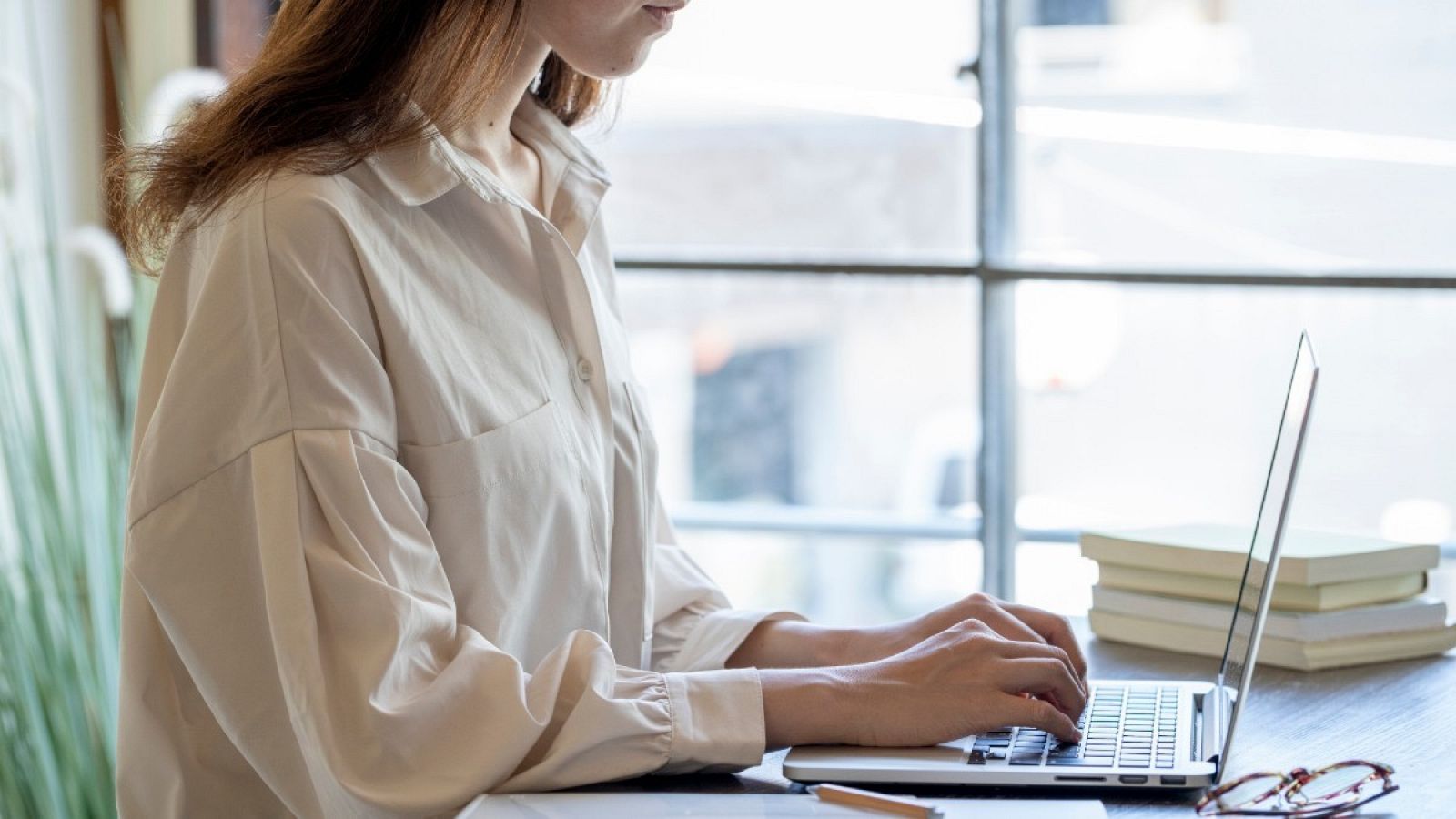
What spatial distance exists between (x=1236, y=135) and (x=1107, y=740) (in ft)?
5.04

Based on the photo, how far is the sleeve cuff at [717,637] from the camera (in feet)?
4.42

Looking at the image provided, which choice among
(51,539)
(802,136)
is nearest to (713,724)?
(51,539)

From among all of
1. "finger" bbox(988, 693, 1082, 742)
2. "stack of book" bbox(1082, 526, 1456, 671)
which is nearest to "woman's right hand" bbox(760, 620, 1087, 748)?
"finger" bbox(988, 693, 1082, 742)

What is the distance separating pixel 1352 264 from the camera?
236 centimetres

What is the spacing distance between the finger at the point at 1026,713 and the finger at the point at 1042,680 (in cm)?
1

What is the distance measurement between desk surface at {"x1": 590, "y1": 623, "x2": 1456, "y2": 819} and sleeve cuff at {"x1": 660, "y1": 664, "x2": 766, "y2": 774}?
0.05ft

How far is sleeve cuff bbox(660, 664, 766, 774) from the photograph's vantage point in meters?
1.01

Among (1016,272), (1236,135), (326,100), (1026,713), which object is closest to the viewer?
(1026,713)

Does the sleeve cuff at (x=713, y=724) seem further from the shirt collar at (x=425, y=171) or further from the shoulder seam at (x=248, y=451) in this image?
the shirt collar at (x=425, y=171)

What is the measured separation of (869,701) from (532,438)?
0.31 metres

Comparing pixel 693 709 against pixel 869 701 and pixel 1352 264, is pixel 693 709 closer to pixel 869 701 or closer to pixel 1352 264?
pixel 869 701

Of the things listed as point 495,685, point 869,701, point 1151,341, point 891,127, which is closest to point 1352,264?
point 1151,341

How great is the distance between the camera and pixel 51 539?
2.13m

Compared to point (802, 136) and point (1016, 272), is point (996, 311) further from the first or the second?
point (802, 136)
